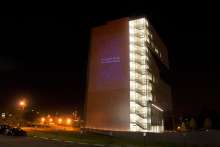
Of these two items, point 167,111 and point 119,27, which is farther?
point 167,111

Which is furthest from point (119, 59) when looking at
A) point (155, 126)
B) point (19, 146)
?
point (19, 146)

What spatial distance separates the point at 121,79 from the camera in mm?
67688

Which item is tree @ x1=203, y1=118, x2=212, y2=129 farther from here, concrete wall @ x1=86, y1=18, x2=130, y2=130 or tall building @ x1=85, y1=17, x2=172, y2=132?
concrete wall @ x1=86, y1=18, x2=130, y2=130

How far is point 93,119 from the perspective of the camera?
69.5m

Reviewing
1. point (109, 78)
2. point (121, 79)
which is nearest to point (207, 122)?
point (121, 79)

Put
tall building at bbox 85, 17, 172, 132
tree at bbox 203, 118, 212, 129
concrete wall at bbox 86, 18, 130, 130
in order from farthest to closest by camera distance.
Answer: tree at bbox 203, 118, 212, 129
tall building at bbox 85, 17, 172, 132
concrete wall at bbox 86, 18, 130, 130

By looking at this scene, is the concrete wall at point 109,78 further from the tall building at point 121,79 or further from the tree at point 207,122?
the tree at point 207,122

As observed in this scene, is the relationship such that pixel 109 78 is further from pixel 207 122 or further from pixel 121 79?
pixel 207 122

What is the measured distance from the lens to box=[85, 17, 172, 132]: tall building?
6669 cm

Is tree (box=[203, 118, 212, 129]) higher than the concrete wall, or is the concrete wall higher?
the concrete wall

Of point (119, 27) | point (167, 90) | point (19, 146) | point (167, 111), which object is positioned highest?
point (119, 27)

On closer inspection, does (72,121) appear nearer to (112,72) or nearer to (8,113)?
(8,113)

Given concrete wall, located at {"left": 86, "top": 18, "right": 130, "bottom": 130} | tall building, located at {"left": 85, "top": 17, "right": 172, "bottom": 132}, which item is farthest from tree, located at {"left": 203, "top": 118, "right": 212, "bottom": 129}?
concrete wall, located at {"left": 86, "top": 18, "right": 130, "bottom": 130}

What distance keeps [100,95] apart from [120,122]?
7206 millimetres
